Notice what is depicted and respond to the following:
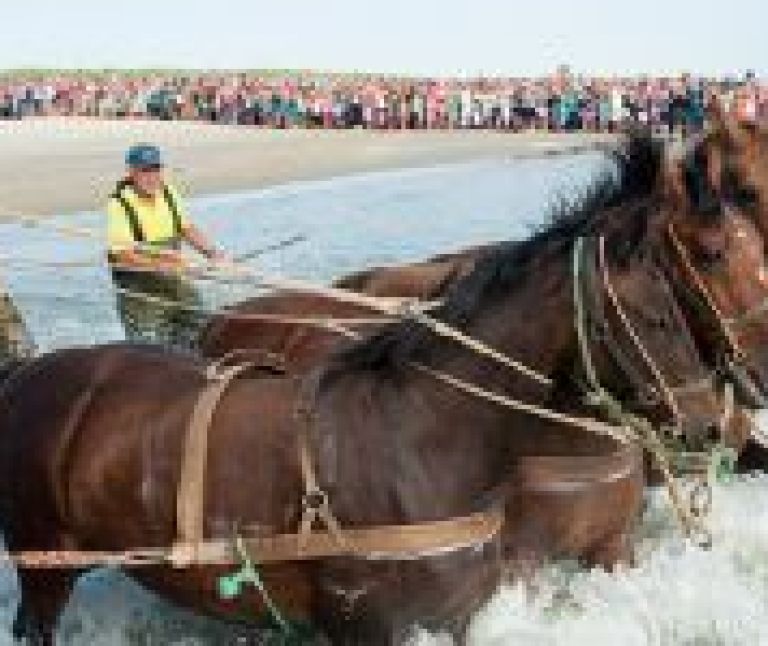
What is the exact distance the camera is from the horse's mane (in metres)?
4.61

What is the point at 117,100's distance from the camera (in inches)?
2761

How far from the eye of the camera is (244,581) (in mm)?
5098

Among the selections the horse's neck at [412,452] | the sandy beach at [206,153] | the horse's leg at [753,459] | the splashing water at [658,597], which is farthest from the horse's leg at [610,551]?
the sandy beach at [206,153]

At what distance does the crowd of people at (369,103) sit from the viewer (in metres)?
54.3

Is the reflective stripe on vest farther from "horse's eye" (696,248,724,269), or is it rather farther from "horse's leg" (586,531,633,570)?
"horse's eye" (696,248,724,269)

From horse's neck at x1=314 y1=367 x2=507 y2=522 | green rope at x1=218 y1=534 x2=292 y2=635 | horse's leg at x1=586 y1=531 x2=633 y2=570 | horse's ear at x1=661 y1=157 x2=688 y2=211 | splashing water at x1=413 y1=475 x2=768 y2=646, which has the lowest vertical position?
splashing water at x1=413 y1=475 x2=768 y2=646

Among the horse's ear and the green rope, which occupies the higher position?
the horse's ear

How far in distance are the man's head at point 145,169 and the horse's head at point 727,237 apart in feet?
15.6

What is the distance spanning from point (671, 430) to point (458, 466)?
62 centimetres

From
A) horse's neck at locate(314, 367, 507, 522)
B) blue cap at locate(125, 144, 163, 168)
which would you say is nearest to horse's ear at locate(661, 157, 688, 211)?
horse's neck at locate(314, 367, 507, 522)

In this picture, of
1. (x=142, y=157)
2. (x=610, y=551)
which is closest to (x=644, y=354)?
(x=610, y=551)

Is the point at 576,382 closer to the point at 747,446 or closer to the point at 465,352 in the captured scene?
the point at 465,352

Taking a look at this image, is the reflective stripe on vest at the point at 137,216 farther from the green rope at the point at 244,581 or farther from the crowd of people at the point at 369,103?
the crowd of people at the point at 369,103

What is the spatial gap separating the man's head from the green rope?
4001 mm
